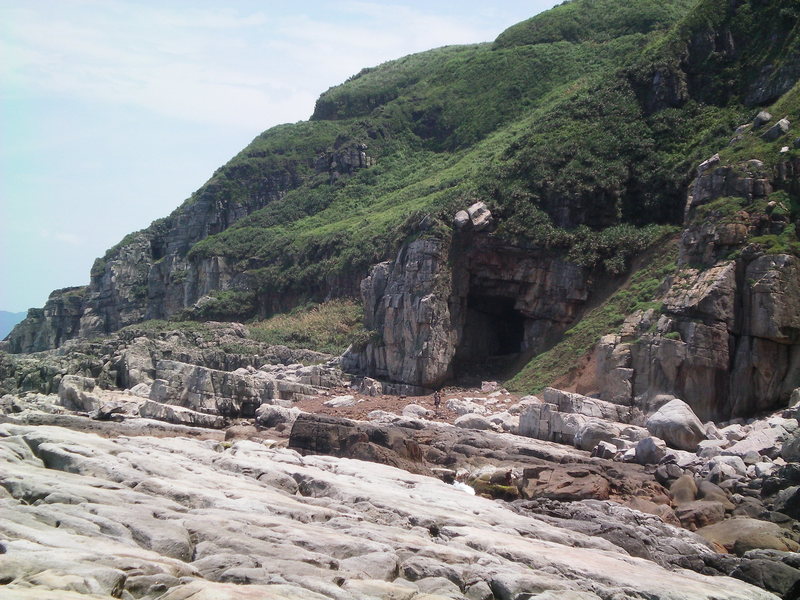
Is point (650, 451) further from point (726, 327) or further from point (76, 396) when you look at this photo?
point (76, 396)

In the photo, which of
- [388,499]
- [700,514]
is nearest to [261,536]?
[388,499]

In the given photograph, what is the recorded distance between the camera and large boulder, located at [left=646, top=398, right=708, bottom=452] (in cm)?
3206

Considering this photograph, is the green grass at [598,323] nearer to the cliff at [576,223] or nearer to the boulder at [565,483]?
the cliff at [576,223]

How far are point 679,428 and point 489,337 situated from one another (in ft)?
65.7

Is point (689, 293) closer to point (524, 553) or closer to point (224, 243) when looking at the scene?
point (524, 553)

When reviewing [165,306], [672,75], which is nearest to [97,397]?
[672,75]

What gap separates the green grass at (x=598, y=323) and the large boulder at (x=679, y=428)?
943 centimetres

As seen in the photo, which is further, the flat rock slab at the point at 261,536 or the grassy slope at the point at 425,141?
the grassy slope at the point at 425,141

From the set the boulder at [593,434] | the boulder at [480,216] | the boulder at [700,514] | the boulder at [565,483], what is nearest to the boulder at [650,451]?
the boulder at [593,434]

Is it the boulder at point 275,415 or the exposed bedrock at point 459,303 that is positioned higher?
the exposed bedrock at point 459,303

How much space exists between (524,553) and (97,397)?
25.6 meters

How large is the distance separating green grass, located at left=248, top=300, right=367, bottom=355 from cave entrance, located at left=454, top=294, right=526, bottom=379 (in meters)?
7.66

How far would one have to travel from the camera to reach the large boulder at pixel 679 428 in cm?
3206

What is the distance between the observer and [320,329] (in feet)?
196
